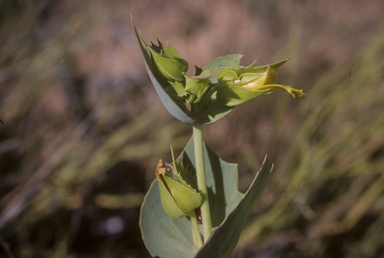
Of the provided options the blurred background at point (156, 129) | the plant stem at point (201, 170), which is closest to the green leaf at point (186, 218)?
the plant stem at point (201, 170)

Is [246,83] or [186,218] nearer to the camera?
[246,83]

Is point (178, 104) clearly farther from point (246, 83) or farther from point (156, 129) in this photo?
point (156, 129)

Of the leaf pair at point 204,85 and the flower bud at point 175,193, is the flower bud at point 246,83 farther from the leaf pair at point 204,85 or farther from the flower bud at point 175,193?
the flower bud at point 175,193

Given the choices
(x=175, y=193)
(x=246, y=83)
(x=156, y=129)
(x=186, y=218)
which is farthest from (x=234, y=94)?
(x=156, y=129)

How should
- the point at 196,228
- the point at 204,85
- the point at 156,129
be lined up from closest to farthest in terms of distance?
the point at 204,85, the point at 196,228, the point at 156,129

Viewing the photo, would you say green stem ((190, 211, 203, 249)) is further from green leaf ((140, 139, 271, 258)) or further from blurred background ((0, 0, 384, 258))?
blurred background ((0, 0, 384, 258))

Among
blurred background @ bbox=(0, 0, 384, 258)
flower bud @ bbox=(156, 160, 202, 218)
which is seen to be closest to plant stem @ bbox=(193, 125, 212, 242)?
flower bud @ bbox=(156, 160, 202, 218)

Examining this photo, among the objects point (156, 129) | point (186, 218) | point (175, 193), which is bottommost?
point (156, 129)
